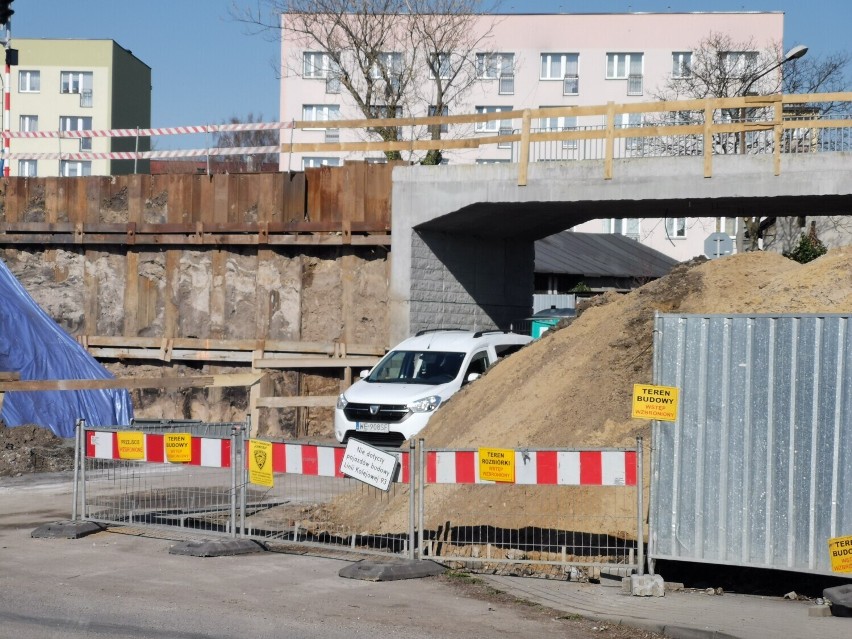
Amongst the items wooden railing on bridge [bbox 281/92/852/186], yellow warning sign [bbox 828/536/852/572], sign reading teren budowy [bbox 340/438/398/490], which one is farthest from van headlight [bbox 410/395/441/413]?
yellow warning sign [bbox 828/536/852/572]

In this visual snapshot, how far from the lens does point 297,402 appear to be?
2095 cm

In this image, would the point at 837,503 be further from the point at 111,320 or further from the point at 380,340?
the point at 111,320

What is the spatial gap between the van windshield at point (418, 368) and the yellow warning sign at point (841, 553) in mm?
8918

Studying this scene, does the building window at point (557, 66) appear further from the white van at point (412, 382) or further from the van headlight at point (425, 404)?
the van headlight at point (425, 404)

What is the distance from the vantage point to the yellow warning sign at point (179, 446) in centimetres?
1134

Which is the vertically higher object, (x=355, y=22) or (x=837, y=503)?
(x=355, y=22)

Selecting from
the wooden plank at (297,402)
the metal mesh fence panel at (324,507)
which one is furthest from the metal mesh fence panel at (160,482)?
the wooden plank at (297,402)

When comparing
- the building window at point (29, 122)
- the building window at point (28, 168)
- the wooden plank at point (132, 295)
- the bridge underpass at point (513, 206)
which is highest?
the building window at point (29, 122)

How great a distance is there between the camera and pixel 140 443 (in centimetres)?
1163

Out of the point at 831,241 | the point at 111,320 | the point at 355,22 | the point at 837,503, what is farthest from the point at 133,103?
the point at 837,503

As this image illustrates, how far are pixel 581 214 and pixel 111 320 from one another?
9816 millimetres

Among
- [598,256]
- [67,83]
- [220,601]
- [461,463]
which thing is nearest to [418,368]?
[461,463]

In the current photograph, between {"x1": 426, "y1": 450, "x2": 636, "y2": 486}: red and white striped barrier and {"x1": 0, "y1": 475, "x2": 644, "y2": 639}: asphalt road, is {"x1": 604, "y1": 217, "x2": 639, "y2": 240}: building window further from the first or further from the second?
{"x1": 426, "y1": 450, "x2": 636, "y2": 486}: red and white striped barrier

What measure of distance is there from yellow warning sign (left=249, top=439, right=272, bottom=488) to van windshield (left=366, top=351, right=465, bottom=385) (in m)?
6.27
